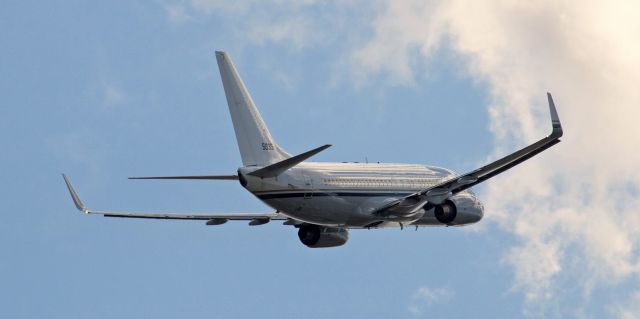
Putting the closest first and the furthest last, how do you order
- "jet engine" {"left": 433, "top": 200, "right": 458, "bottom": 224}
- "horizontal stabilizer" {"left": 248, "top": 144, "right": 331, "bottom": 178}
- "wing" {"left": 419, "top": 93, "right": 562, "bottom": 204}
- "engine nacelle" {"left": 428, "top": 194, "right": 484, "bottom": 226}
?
1. "horizontal stabilizer" {"left": 248, "top": 144, "right": 331, "bottom": 178}
2. "wing" {"left": 419, "top": 93, "right": 562, "bottom": 204}
3. "jet engine" {"left": 433, "top": 200, "right": 458, "bottom": 224}
4. "engine nacelle" {"left": 428, "top": 194, "right": 484, "bottom": 226}

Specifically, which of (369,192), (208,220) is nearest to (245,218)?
(208,220)

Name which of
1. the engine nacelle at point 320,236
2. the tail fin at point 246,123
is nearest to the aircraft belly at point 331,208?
the tail fin at point 246,123

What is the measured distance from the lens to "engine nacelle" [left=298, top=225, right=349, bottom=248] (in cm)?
9819

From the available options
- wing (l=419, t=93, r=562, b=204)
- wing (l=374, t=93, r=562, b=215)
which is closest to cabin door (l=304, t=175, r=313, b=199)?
wing (l=374, t=93, r=562, b=215)

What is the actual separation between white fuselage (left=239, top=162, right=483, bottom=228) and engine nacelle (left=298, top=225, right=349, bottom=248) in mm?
4247

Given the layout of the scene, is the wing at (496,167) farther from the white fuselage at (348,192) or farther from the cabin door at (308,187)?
the cabin door at (308,187)

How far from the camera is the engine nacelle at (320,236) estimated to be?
9819 centimetres

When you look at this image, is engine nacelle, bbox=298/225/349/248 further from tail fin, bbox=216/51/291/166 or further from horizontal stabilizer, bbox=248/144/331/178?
horizontal stabilizer, bbox=248/144/331/178

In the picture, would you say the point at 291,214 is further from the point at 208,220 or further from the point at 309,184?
the point at 208,220

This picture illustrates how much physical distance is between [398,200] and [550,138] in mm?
12062

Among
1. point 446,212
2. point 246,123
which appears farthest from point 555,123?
point 246,123

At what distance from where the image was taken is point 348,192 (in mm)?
92750

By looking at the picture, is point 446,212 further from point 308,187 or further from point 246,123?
point 246,123

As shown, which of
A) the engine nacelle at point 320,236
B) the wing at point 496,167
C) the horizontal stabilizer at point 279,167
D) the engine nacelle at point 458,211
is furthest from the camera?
the engine nacelle at point 320,236
